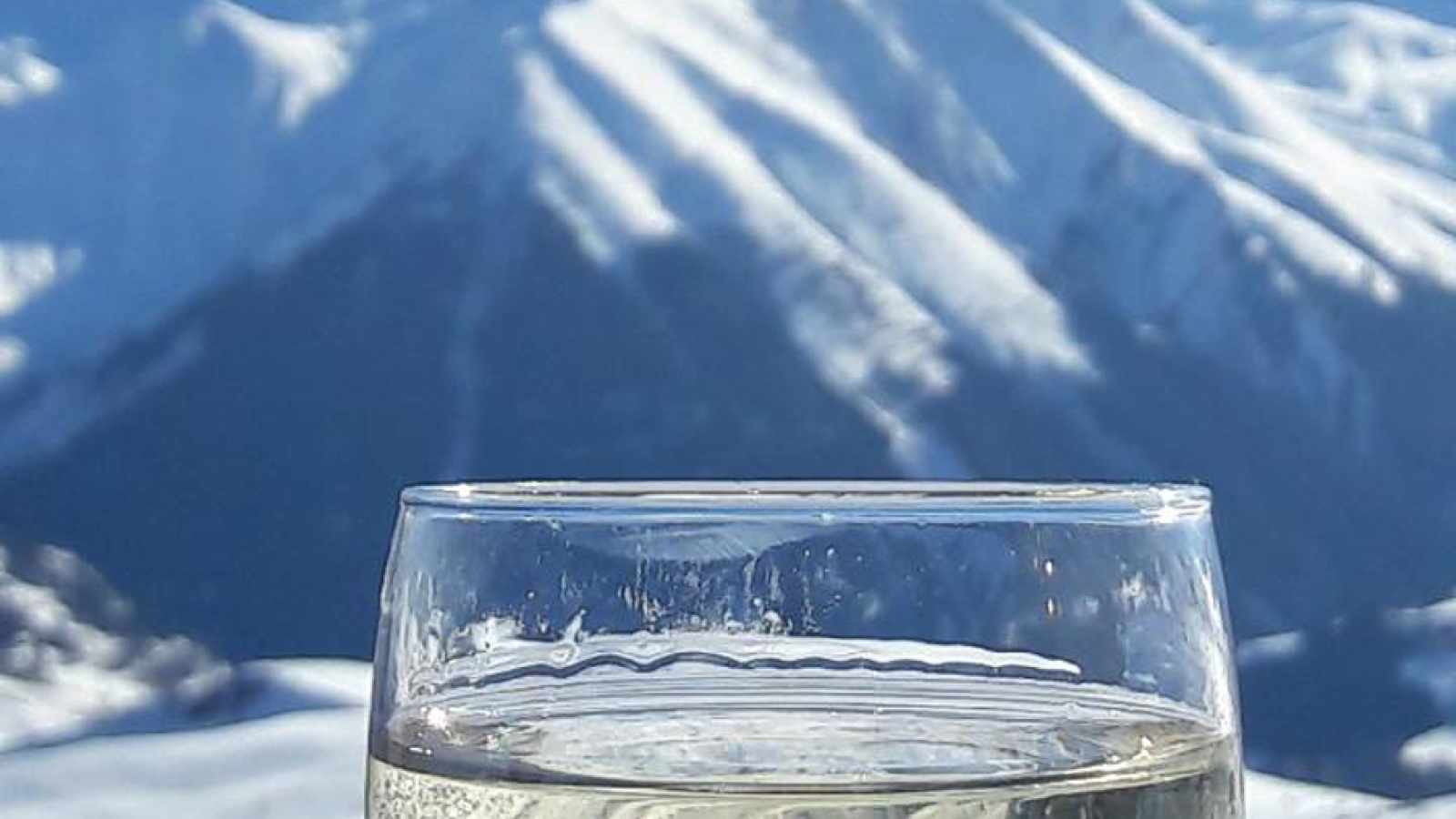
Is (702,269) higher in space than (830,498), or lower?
higher

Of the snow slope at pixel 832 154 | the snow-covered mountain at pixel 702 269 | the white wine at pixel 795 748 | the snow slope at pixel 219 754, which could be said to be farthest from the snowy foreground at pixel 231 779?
the snow slope at pixel 832 154

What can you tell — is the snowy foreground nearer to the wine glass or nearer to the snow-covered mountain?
the wine glass

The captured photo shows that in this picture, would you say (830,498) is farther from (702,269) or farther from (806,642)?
(702,269)

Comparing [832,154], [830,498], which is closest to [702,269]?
[832,154]

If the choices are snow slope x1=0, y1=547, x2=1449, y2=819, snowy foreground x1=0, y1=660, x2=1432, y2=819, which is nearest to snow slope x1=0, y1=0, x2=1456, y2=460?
snow slope x1=0, y1=547, x2=1449, y2=819

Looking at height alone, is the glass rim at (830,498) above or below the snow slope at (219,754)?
below

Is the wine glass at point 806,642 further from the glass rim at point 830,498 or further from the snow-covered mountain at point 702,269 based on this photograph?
the snow-covered mountain at point 702,269
